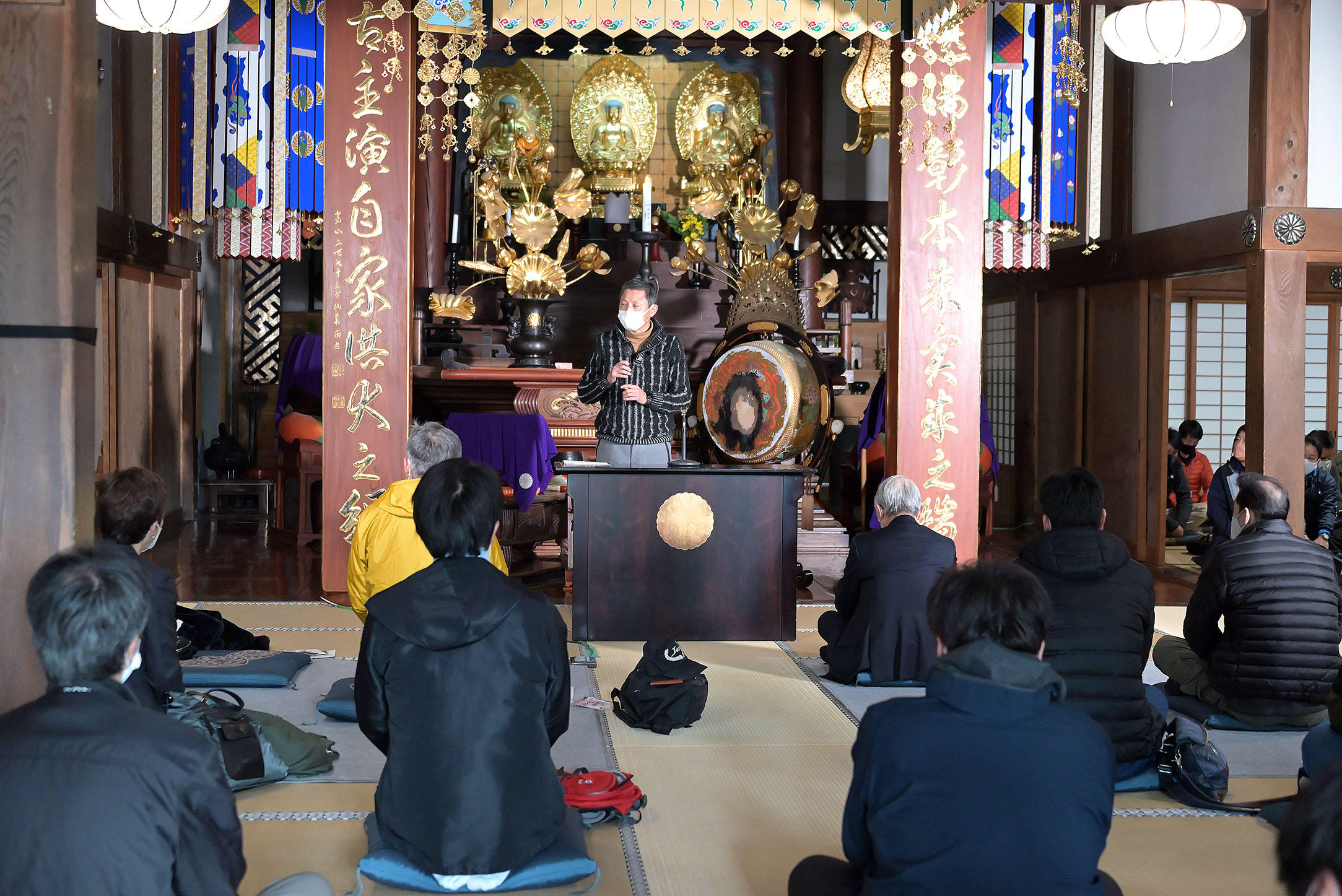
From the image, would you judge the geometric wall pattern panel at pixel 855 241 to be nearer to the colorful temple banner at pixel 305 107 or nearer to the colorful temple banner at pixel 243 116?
the colorful temple banner at pixel 305 107

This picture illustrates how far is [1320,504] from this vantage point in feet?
20.9

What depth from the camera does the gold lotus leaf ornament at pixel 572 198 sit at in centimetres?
822

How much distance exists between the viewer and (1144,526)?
295 inches

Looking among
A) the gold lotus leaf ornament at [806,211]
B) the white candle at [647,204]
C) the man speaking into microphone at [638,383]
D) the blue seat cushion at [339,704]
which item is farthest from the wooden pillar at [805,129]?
the blue seat cushion at [339,704]

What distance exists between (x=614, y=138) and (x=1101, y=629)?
23.1 ft

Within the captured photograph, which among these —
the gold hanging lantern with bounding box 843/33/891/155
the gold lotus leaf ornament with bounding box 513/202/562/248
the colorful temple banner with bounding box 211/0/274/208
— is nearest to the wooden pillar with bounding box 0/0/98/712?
the colorful temple banner with bounding box 211/0/274/208

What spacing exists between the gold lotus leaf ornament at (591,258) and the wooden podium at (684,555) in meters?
3.70

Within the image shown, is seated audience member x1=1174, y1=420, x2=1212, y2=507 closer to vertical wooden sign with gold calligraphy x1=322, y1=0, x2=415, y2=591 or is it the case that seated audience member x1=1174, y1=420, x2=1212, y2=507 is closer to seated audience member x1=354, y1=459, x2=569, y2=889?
vertical wooden sign with gold calligraphy x1=322, y1=0, x2=415, y2=591

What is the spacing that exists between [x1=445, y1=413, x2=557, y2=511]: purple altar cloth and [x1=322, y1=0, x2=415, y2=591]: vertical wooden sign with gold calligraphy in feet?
3.12

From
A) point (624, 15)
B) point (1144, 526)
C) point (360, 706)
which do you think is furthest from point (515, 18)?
point (1144, 526)

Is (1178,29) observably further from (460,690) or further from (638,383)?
(460,690)

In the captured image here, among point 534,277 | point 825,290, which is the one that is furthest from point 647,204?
point 825,290

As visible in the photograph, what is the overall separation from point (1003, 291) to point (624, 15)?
4741 millimetres

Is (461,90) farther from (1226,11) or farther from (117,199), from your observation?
(1226,11)
